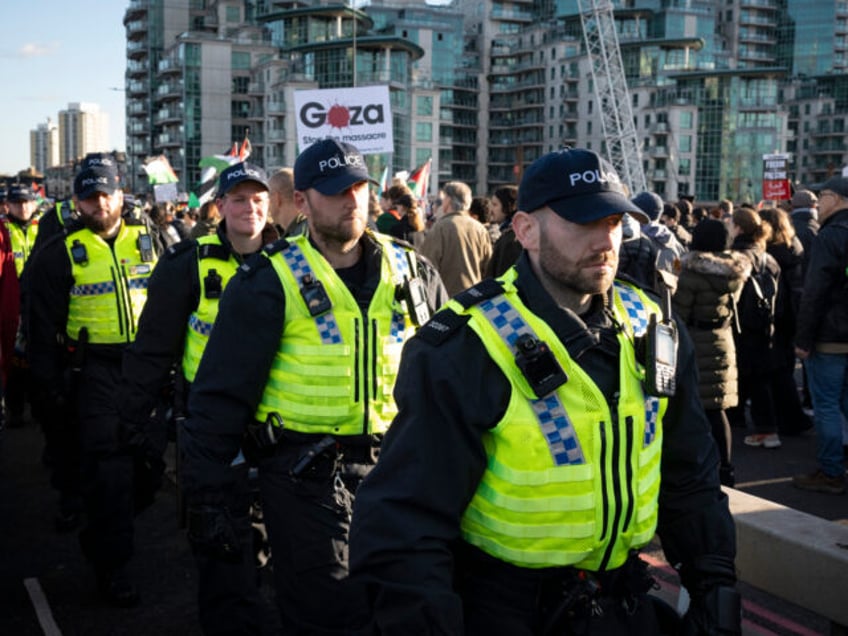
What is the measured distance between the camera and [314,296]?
12.5ft

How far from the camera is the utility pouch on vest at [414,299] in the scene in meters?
3.91

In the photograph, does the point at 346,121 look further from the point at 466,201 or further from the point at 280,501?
the point at 280,501

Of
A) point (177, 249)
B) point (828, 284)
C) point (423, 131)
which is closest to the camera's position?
point (177, 249)

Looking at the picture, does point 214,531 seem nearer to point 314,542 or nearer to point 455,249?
point 314,542

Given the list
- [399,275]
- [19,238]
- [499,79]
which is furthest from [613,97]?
[399,275]

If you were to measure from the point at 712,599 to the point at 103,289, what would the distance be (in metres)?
4.50

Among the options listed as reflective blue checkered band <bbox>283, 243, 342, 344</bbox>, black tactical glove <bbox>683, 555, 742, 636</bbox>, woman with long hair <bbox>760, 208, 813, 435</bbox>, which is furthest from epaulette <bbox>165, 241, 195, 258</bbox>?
woman with long hair <bbox>760, 208, 813, 435</bbox>

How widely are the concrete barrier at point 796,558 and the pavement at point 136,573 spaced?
0.06m

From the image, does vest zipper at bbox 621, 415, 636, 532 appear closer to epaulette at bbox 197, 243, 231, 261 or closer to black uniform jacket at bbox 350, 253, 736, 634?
black uniform jacket at bbox 350, 253, 736, 634

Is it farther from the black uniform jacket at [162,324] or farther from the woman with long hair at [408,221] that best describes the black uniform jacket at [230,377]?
the woman with long hair at [408,221]

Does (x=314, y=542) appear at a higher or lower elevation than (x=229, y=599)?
higher

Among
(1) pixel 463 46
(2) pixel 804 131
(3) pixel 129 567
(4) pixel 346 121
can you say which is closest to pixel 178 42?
(1) pixel 463 46

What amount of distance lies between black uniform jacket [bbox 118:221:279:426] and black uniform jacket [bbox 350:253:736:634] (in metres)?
2.51

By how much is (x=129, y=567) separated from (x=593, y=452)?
4.42 m
